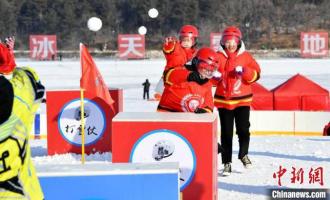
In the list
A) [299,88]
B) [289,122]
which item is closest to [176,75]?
[289,122]

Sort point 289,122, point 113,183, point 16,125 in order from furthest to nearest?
point 289,122 < point 113,183 < point 16,125

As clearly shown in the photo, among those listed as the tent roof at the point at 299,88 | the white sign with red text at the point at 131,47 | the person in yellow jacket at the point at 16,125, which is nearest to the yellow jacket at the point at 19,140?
the person in yellow jacket at the point at 16,125

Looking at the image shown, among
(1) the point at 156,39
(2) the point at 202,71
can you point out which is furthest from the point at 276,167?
(1) the point at 156,39

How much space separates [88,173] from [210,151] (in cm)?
161

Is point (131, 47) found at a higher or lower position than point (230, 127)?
higher

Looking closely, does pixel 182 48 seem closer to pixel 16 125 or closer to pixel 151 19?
pixel 16 125

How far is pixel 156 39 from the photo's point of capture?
5831 centimetres

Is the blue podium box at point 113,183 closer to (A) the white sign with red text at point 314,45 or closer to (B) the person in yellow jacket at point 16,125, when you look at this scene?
(B) the person in yellow jacket at point 16,125

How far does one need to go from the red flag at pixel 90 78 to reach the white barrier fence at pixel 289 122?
14.6 feet

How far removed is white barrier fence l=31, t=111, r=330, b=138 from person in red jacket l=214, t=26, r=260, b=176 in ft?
17.0

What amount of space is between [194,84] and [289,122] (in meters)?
6.62

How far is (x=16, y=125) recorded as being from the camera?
293cm

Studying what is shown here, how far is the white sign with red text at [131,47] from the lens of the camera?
40.7 m

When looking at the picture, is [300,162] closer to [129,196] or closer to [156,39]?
[129,196]
